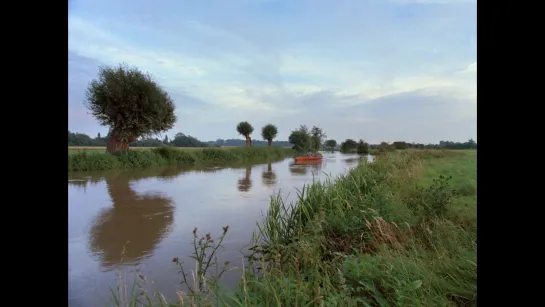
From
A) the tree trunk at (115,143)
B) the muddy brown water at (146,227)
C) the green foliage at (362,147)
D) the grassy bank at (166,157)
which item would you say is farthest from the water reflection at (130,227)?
the green foliage at (362,147)

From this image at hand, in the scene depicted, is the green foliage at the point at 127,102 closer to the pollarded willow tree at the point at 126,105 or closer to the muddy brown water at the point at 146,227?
the pollarded willow tree at the point at 126,105

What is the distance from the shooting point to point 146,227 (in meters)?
4.40

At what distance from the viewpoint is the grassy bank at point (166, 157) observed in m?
10.5

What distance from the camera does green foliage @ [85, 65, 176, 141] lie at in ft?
38.2

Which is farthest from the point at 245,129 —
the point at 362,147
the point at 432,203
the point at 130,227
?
the point at 432,203

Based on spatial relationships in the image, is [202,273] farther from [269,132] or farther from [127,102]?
[269,132]

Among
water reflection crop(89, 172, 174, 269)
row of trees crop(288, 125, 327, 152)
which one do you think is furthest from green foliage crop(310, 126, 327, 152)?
water reflection crop(89, 172, 174, 269)

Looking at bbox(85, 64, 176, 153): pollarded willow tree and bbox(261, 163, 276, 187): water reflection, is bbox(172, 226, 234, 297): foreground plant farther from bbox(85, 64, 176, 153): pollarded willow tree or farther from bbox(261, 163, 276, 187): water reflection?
bbox(85, 64, 176, 153): pollarded willow tree

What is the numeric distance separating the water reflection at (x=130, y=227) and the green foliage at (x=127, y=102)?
5.77 meters

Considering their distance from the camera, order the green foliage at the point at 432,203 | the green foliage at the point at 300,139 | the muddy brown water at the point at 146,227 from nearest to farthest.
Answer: the muddy brown water at the point at 146,227
the green foliage at the point at 432,203
the green foliage at the point at 300,139

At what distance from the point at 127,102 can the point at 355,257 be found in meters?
11.8
